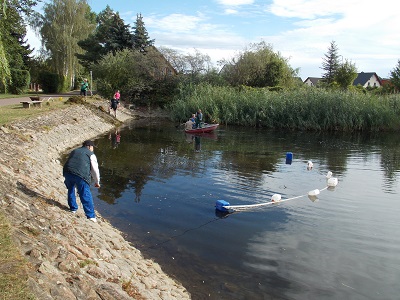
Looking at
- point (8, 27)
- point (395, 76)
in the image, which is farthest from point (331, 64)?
point (8, 27)

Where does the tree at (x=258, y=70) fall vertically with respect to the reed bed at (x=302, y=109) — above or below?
above

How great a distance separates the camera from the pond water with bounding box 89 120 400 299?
7.33 metres

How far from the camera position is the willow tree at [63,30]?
54.7m

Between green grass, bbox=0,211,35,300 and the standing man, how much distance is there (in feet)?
7.93

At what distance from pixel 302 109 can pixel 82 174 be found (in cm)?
2976

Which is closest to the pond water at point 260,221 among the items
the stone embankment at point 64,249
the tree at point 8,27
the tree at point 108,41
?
the stone embankment at point 64,249

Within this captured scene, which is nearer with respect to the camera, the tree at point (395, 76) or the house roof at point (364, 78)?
the tree at point (395, 76)

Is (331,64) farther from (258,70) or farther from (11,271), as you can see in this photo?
(11,271)

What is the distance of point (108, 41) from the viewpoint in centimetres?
4953

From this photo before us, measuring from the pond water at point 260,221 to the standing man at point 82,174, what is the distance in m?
1.57

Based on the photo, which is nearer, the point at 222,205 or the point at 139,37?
the point at 222,205

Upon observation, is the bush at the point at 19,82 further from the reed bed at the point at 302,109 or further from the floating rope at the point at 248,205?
the floating rope at the point at 248,205

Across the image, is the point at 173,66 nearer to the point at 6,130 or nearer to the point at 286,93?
the point at 286,93

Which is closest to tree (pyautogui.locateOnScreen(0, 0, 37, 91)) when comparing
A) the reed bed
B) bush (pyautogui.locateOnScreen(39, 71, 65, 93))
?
bush (pyautogui.locateOnScreen(39, 71, 65, 93))
